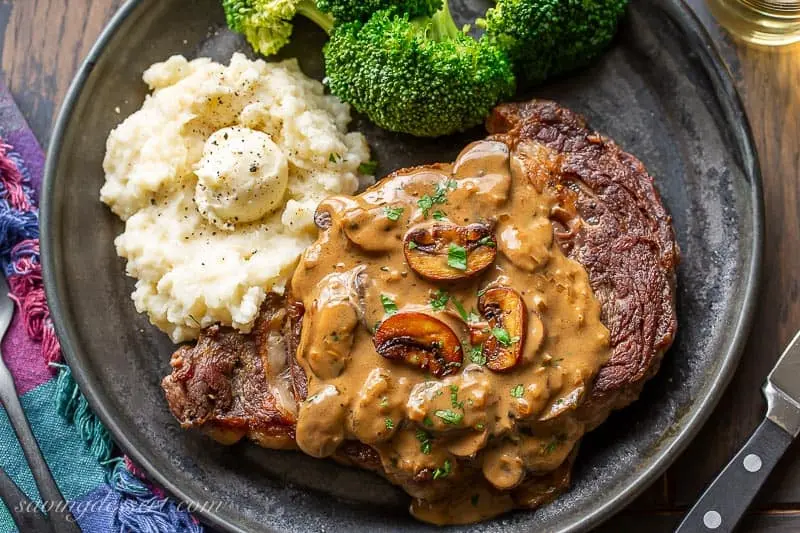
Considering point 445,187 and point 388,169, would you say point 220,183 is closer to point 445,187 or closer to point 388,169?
point 388,169

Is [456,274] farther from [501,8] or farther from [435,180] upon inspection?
[501,8]

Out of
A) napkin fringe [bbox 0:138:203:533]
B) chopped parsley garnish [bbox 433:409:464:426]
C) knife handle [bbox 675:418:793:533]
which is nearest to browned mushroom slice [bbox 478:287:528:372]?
chopped parsley garnish [bbox 433:409:464:426]

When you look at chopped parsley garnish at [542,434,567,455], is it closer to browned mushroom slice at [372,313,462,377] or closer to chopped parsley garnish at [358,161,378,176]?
browned mushroom slice at [372,313,462,377]

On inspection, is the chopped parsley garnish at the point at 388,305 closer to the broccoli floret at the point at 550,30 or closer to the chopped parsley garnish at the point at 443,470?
the chopped parsley garnish at the point at 443,470

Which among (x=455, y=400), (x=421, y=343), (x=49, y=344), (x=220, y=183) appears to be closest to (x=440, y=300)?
(x=421, y=343)

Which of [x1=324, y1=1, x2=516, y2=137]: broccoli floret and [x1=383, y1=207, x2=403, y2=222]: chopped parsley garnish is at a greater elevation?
[x1=324, y1=1, x2=516, y2=137]: broccoli floret
